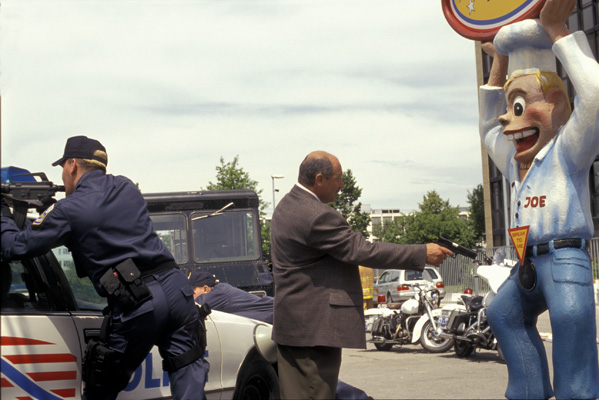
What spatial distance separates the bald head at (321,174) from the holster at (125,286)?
3.44 feet

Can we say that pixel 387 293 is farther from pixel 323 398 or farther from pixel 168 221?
pixel 323 398

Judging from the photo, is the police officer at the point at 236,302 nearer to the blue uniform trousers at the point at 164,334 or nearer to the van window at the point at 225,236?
the blue uniform trousers at the point at 164,334

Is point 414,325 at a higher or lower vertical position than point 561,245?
lower

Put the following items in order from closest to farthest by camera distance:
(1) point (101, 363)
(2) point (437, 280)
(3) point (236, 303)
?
(1) point (101, 363), (3) point (236, 303), (2) point (437, 280)

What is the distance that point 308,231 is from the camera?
4402mm

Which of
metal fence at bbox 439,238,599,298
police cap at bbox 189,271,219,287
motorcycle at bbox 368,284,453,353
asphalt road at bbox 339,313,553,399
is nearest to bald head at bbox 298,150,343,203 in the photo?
police cap at bbox 189,271,219,287

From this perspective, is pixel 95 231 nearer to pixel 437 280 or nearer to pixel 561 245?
pixel 561 245

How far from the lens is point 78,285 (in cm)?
487

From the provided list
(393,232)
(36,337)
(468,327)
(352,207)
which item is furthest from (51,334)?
(393,232)

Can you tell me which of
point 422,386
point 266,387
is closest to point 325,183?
point 266,387

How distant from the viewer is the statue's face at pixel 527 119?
493 cm

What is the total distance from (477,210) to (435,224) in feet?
13.3

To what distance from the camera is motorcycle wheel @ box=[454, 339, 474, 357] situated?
488 inches

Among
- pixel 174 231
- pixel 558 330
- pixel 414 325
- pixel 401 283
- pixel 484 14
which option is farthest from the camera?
pixel 401 283
